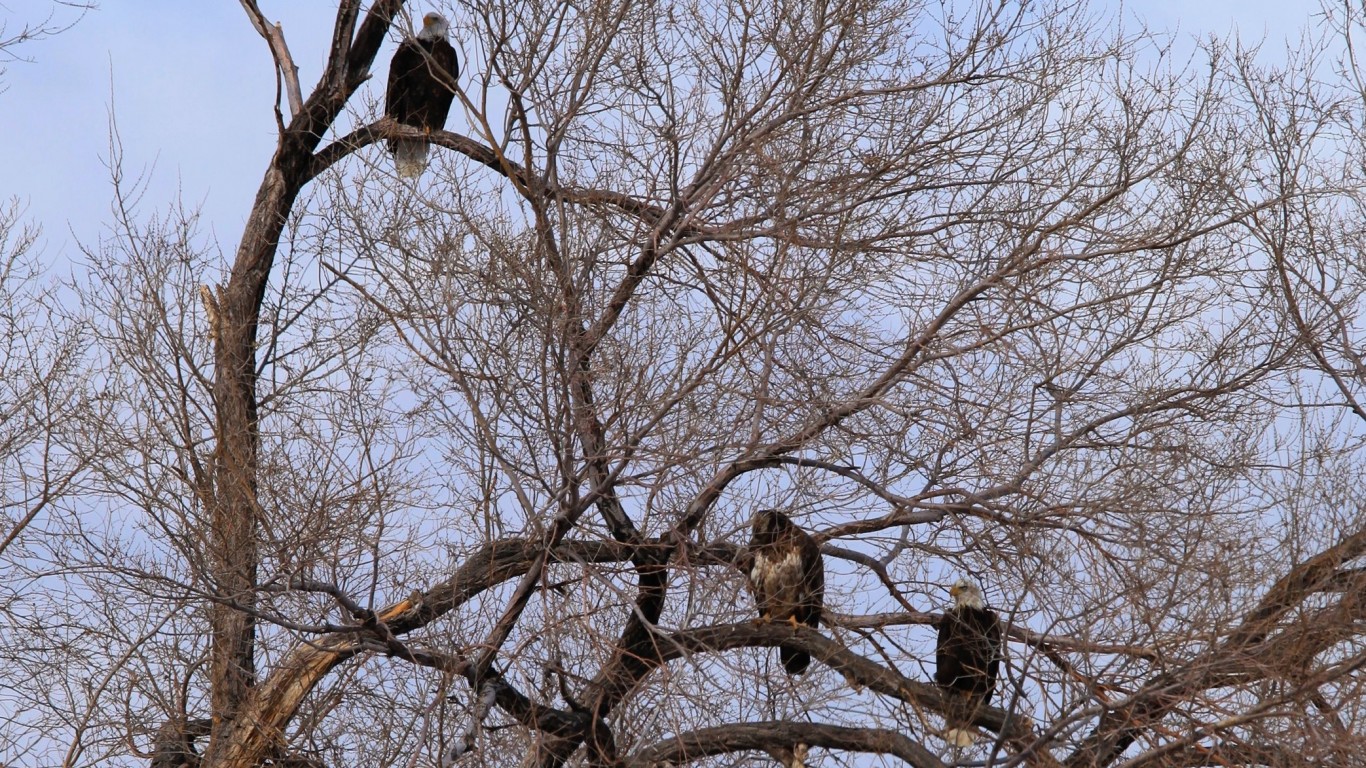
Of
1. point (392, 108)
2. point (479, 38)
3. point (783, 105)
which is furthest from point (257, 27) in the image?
point (783, 105)

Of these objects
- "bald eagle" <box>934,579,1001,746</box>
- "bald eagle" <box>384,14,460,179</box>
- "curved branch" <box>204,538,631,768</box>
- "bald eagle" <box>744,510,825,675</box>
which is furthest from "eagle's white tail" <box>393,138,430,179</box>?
"bald eagle" <box>934,579,1001,746</box>

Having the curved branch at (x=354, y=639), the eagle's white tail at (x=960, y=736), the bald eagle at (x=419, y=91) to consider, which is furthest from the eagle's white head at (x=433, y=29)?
the eagle's white tail at (x=960, y=736)

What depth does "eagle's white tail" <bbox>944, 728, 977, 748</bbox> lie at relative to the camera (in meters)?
7.17

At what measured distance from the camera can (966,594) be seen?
24.8ft

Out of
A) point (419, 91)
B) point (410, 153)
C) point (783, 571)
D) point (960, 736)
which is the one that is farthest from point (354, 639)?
point (419, 91)

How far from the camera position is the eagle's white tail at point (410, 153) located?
9.04m

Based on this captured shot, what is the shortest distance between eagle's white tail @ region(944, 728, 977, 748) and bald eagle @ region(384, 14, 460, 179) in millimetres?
5002

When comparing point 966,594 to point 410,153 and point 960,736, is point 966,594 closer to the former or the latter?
point 960,736

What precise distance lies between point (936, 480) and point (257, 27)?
6.70 meters

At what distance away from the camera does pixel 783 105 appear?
7.33m

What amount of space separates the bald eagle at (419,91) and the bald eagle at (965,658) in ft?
15.0

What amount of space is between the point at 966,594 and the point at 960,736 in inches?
30.7

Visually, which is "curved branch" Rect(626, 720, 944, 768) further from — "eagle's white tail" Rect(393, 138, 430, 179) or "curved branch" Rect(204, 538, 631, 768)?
"eagle's white tail" Rect(393, 138, 430, 179)

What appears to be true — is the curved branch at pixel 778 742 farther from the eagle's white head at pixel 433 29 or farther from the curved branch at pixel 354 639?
the eagle's white head at pixel 433 29
